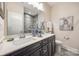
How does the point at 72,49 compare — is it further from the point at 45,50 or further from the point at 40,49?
the point at 40,49

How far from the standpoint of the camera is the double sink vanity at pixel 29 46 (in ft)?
3.29

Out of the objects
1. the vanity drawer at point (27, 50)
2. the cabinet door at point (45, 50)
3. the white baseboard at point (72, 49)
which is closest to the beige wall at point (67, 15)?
the white baseboard at point (72, 49)

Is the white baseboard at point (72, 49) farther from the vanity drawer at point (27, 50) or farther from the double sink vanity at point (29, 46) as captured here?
the vanity drawer at point (27, 50)

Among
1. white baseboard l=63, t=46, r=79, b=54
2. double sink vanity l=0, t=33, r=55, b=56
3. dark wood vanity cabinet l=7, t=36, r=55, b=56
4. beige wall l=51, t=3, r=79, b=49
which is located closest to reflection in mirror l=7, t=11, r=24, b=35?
double sink vanity l=0, t=33, r=55, b=56

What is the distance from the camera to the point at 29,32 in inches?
74.5

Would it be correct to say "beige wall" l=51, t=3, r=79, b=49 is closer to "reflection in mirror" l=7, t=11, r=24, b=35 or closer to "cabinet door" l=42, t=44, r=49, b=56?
"cabinet door" l=42, t=44, r=49, b=56

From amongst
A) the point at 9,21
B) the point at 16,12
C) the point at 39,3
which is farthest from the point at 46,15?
the point at 9,21

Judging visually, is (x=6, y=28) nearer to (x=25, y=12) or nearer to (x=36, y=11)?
(x=25, y=12)

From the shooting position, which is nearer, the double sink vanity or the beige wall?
the double sink vanity

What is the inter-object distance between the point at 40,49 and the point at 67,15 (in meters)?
0.80

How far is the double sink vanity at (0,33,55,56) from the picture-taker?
39.5 inches

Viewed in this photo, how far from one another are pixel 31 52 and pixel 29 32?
643 millimetres

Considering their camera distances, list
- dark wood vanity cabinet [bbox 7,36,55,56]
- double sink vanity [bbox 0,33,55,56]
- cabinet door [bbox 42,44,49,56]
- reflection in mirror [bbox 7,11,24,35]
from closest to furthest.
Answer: double sink vanity [bbox 0,33,55,56]
dark wood vanity cabinet [bbox 7,36,55,56]
reflection in mirror [bbox 7,11,24,35]
cabinet door [bbox 42,44,49,56]

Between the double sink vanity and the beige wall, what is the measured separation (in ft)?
0.59
